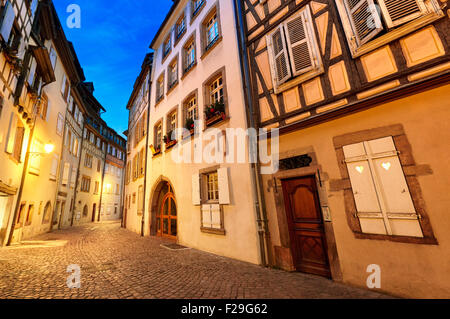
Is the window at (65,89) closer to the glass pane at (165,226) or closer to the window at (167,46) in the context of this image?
the window at (167,46)

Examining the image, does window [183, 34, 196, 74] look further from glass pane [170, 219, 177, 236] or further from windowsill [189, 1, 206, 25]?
glass pane [170, 219, 177, 236]

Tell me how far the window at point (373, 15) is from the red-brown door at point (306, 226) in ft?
9.53

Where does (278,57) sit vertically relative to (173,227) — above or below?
above

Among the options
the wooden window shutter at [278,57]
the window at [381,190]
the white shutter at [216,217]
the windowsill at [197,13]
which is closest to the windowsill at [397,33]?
the wooden window shutter at [278,57]

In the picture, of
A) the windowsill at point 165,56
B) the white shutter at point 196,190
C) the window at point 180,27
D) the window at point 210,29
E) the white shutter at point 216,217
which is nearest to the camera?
the white shutter at point 216,217

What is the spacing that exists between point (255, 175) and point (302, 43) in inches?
133

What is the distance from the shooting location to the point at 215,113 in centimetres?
646

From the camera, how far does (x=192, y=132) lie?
7.41 metres

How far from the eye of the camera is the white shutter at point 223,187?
565 cm

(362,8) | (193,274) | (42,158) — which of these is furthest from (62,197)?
(362,8)

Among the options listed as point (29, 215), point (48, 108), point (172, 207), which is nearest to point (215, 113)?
point (172, 207)

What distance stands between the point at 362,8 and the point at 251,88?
2789mm

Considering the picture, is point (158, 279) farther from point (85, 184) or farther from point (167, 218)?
point (85, 184)

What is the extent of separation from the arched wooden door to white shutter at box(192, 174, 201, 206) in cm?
240
